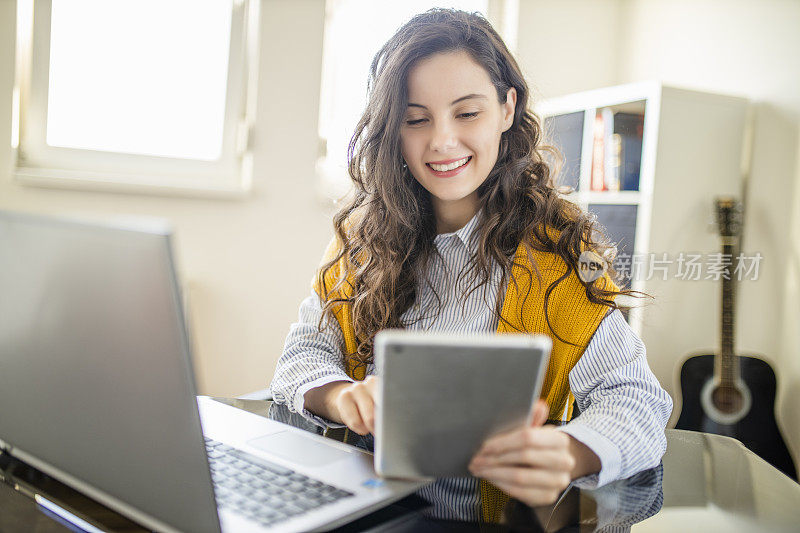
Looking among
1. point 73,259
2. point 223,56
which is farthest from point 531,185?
point 223,56

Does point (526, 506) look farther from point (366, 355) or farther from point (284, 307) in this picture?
point (284, 307)

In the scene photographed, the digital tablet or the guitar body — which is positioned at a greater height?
the digital tablet

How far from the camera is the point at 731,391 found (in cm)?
223

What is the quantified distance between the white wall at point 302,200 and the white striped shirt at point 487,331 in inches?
54.6

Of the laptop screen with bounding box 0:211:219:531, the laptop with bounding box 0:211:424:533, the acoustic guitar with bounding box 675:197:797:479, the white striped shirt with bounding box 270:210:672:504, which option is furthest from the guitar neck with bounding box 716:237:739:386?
the laptop screen with bounding box 0:211:219:531

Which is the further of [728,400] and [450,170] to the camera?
[728,400]

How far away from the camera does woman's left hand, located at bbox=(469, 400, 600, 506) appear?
23.5 inches

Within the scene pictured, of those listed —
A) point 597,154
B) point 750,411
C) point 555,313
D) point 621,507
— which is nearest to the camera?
point 621,507

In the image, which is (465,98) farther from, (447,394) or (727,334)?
(727,334)

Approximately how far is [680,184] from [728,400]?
0.80 meters

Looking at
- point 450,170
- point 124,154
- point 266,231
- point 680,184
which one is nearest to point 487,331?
point 450,170

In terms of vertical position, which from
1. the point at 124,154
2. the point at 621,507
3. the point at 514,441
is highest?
the point at 124,154

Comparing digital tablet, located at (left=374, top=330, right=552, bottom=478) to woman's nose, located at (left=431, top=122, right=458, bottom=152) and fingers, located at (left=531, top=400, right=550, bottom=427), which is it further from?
woman's nose, located at (left=431, top=122, right=458, bottom=152)

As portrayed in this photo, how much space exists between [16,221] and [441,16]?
910 millimetres
